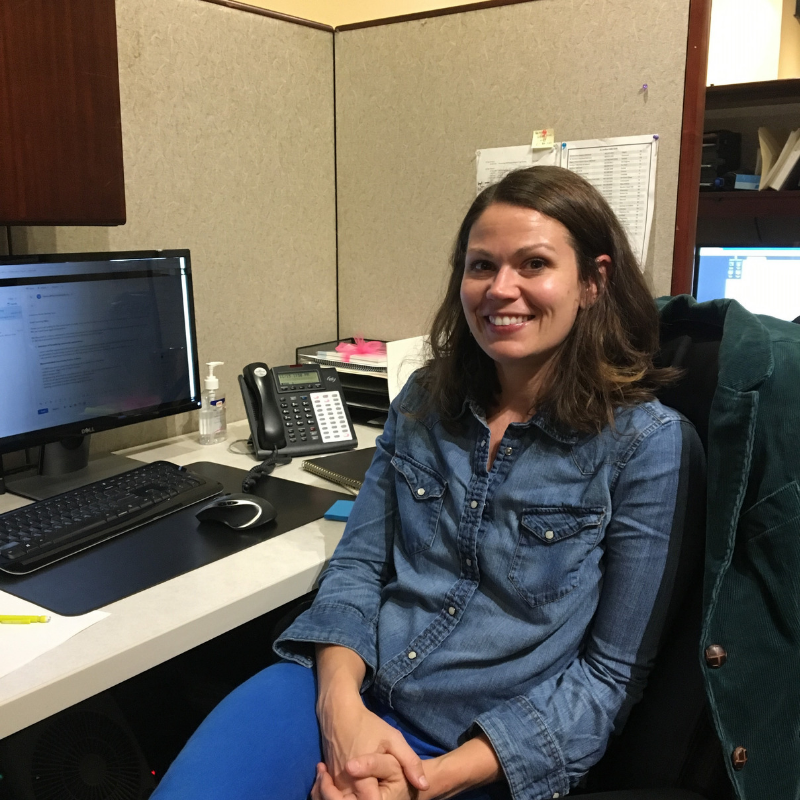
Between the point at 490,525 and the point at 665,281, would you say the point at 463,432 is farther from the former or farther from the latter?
the point at 665,281

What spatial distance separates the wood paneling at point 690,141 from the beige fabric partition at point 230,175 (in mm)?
837

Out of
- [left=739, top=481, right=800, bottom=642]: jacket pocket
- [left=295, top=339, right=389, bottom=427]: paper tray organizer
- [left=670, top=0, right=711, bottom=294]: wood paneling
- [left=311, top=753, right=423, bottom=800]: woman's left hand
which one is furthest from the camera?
[left=295, top=339, right=389, bottom=427]: paper tray organizer

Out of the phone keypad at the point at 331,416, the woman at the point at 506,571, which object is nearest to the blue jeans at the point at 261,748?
the woman at the point at 506,571

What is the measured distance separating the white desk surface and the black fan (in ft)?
0.99

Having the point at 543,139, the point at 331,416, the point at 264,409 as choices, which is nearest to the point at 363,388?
the point at 331,416

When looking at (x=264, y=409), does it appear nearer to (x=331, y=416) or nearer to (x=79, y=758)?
(x=331, y=416)

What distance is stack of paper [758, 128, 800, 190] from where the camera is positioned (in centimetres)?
214

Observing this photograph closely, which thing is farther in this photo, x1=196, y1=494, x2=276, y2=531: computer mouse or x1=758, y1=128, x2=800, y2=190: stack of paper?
x1=758, y1=128, x2=800, y2=190: stack of paper

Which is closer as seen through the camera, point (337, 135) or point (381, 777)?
point (381, 777)

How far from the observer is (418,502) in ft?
3.50

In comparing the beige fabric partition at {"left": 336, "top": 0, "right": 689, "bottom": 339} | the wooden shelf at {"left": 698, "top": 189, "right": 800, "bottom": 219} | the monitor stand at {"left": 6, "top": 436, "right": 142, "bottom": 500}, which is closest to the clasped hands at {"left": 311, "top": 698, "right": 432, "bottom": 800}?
the monitor stand at {"left": 6, "top": 436, "right": 142, "bottom": 500}

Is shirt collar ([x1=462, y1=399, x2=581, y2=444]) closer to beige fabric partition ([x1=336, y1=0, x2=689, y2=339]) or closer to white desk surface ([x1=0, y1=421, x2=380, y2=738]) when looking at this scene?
white desk surface ([x1=0, y1=421, x2=380, y2=738])

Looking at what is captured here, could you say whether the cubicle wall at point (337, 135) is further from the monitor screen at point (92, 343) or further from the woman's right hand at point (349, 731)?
the woman's right hand at point (349, 731)

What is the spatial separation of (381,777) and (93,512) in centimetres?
59
